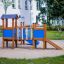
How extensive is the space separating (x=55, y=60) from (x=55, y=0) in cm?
235

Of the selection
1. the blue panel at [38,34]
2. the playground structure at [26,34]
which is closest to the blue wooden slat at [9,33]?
the playground structure at [26,34]

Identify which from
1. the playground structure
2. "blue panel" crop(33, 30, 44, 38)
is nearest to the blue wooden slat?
the playground structure

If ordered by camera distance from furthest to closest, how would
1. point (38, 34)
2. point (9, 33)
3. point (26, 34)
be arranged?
point (26, 34) → point (9, 33) → point (38, 34)

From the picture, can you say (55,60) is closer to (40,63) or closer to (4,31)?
(40,63)

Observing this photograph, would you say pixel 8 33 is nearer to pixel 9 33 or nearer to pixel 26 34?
pixel 9 33

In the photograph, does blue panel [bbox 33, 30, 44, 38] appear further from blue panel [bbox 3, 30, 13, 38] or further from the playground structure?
blue panel [bbox 3, 30, 13, 38]

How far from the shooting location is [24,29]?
21.9 meters

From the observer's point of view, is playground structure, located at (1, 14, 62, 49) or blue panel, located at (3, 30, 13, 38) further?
blue panel, located at (3, 30, 13, 38)

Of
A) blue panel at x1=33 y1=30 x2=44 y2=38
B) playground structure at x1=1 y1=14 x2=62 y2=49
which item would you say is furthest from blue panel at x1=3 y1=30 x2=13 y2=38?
blue panel at x1=33 y1=30 x2=44 y2=38

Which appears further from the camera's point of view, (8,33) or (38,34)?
(8,33)

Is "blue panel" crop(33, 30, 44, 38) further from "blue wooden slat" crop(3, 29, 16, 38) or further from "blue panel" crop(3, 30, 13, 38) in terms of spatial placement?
"blue panel" crop(3, 30, 13, 38)

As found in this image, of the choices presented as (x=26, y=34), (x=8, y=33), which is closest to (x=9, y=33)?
(x=8, y=33)

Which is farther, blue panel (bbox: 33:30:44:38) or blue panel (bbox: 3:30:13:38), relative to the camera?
blue panel (bbox: 3:30:13:38)

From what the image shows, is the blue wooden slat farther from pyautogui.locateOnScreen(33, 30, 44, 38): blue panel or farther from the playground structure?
pyautogui.locateOnScreen(33, 30, 44, 38): blue panel
